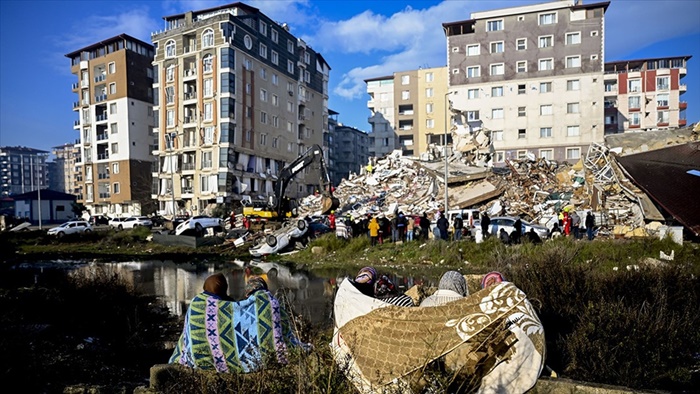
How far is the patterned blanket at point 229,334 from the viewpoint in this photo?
3.72 meters

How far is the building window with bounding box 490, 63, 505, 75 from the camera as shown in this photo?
45688 mm

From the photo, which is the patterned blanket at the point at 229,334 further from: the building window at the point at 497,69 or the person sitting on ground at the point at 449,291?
the building window at the point at 497,69

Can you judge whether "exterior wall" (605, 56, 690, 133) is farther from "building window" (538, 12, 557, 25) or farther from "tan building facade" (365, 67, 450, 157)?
"tan building facade" (365, 67, 450, 157)

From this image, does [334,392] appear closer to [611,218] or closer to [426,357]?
[426,357]

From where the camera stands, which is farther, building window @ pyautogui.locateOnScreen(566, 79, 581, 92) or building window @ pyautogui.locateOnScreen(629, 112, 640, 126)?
building window @ pyautogui.locateOnScreen(629, 112, 640, 126)

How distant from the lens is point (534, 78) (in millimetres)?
44719

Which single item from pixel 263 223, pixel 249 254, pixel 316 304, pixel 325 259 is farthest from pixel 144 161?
pixel 316 304

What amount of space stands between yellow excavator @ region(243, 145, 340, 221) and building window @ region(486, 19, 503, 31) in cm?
2914

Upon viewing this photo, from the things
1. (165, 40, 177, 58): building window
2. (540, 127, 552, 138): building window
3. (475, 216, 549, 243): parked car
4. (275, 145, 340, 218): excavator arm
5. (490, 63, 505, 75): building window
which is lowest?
(475, 216, 549, 243): parked car

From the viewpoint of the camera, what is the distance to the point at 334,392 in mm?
3080

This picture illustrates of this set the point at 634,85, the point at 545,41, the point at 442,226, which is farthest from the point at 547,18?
the point at 442,226

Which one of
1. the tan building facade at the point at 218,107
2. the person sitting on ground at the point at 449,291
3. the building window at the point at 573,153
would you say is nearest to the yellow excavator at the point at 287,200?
the tan building facade at the point at 218,107

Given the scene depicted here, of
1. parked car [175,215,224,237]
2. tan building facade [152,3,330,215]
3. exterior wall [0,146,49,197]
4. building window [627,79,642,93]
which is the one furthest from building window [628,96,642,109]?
exterior wall [0,146,49,197]

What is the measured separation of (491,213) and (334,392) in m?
21.9
